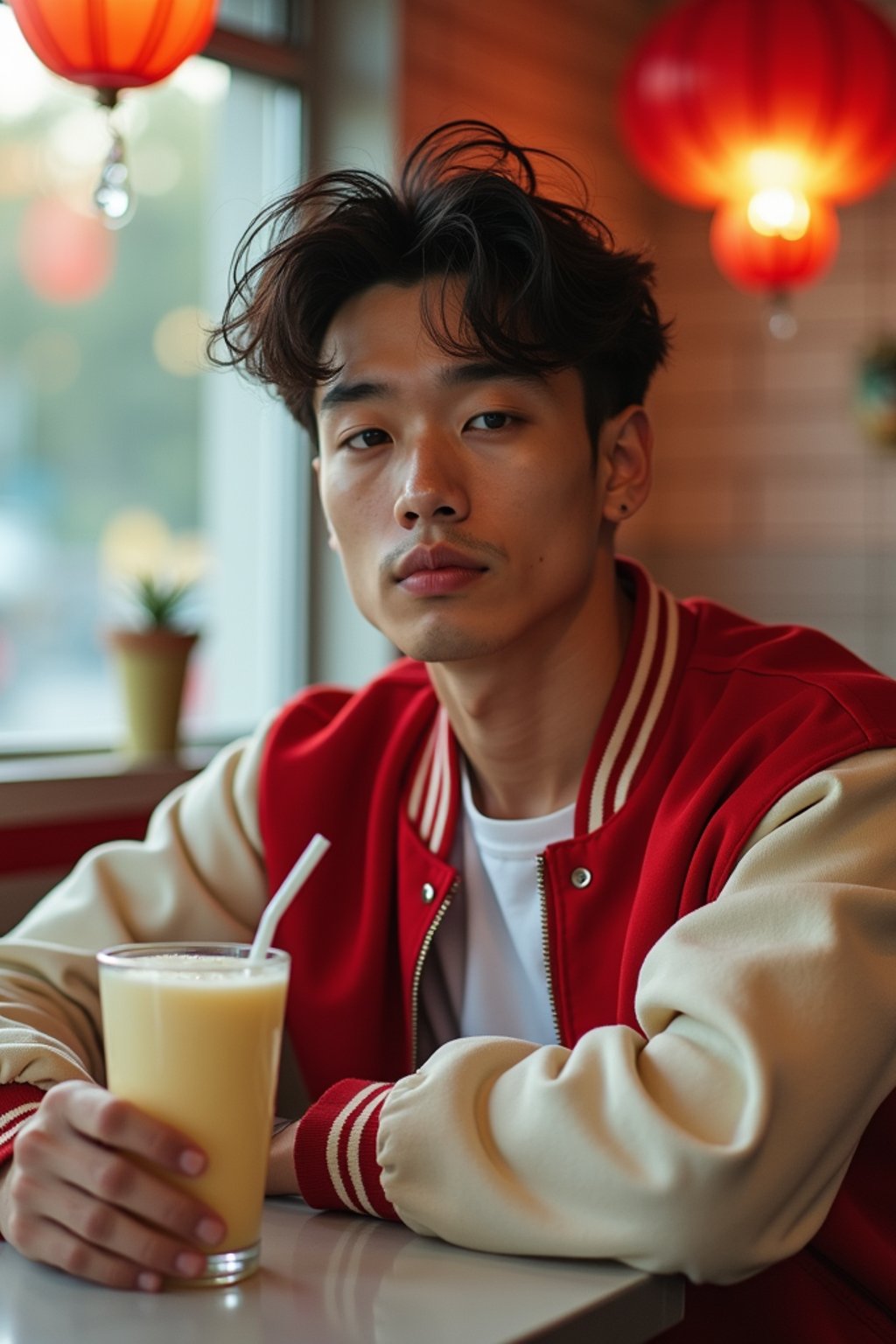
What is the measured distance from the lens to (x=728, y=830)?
Result: 1.34 metres

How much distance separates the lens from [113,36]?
6.43 feet

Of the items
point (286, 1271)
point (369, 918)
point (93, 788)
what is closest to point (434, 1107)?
point (286, 1271)

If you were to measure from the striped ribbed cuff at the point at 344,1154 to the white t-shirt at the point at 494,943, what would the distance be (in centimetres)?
40

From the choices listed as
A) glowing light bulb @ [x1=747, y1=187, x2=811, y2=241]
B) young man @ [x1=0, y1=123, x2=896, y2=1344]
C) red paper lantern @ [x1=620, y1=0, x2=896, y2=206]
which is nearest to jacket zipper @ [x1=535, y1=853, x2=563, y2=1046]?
young man @ [x1=0, y1=123, x2=896, y2=1344]

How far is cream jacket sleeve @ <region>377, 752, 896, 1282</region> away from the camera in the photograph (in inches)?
41.3

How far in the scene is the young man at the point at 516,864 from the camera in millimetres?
1071

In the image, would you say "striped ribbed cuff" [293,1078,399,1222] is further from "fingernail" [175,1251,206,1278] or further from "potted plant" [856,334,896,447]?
"potted plant" [856,334,896,447]

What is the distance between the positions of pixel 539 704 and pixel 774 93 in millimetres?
2081

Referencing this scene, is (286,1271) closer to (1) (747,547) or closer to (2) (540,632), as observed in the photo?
(2) (540,632)

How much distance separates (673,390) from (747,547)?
531 mm

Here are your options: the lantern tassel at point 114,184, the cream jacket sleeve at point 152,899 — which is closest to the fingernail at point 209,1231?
the cream jacket sleeve at point 152,899

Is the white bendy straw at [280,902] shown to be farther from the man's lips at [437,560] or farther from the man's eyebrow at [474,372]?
the man's eyebrow at [474,372]

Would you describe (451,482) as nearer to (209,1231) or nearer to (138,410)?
(209,1231)

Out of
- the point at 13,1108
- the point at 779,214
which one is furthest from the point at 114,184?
the point at 779,214
